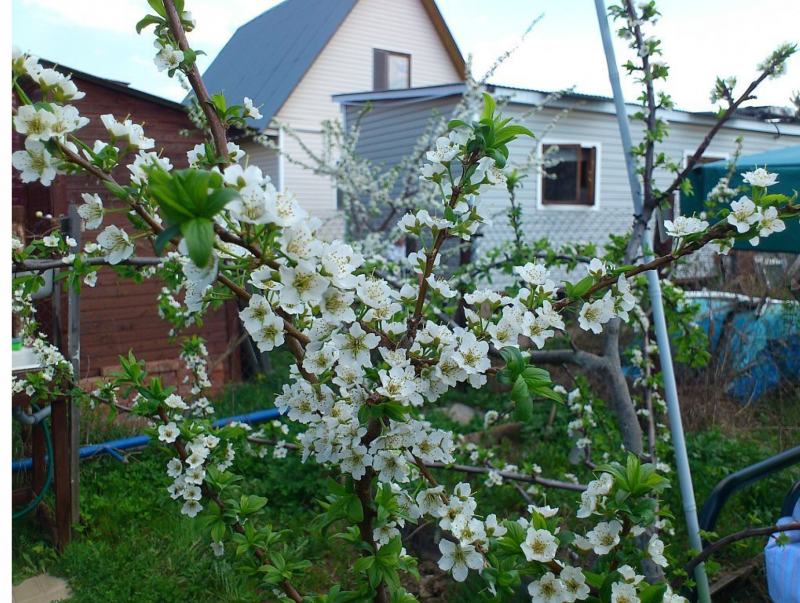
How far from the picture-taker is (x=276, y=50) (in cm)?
1205

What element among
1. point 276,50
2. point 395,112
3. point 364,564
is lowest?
point 364,564

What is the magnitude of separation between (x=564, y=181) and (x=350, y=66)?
233 inches

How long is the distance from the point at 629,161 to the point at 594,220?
8.83m

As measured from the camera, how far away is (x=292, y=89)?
1277 cm

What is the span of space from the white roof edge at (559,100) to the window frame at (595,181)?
0.55 meters

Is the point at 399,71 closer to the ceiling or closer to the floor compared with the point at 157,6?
closer to the ceiling

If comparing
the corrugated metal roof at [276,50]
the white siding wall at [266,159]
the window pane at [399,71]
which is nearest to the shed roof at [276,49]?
the corrugated metal roof at [276,50]

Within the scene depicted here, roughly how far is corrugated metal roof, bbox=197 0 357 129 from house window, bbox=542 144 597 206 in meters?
4.85

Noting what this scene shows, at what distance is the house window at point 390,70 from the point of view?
14930 millimetres

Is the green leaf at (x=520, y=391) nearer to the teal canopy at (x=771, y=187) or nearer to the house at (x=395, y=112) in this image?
the teal canopy at (x=771, y=187)

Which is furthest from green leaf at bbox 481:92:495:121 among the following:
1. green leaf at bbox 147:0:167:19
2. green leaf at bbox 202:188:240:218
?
green leaf at bbox 147:0:167:19

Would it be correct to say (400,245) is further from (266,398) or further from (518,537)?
(518,537)

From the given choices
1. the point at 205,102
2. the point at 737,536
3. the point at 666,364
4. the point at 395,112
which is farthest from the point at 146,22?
the point at 395,112

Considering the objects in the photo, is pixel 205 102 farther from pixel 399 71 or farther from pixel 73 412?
pixel 399 71
